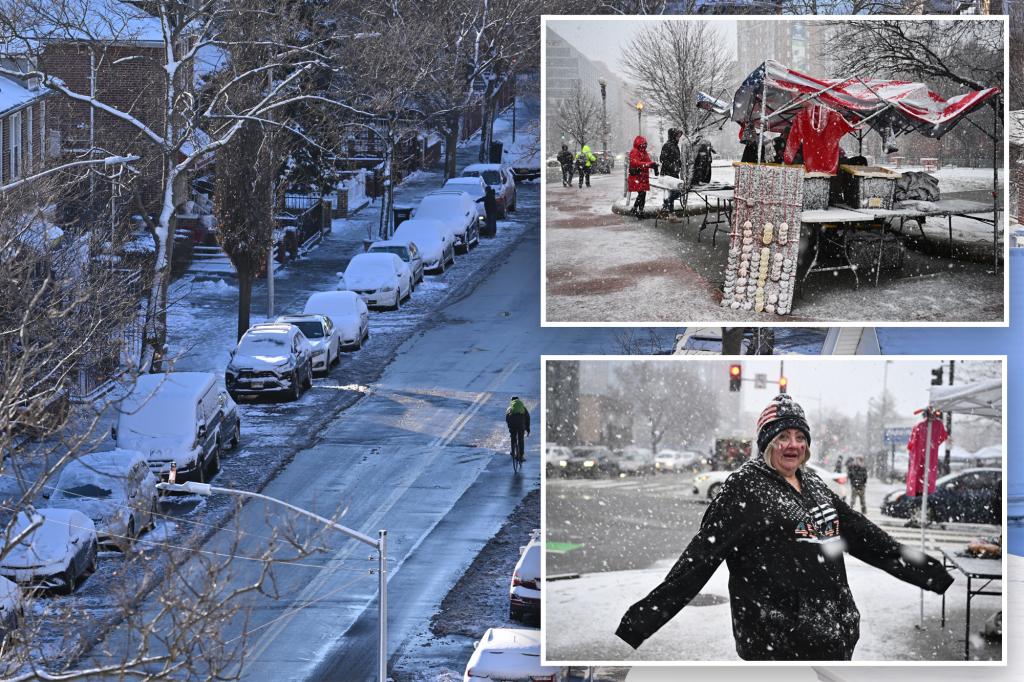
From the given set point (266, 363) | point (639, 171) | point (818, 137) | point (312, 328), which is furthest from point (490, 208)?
point (818, 137)

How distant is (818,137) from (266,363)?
23238 millimetres

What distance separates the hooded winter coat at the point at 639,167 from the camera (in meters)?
28.4

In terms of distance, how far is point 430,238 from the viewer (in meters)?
61.5

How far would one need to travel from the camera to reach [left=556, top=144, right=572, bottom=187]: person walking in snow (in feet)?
92.2

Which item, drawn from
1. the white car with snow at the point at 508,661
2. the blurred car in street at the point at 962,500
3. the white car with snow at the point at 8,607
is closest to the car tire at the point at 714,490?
the blurred car in street at the point at 962,500

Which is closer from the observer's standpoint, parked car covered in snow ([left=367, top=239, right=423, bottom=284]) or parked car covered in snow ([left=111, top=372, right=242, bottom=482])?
parked car covered in snow ([left=111, top=372, right=242, bottom=482])

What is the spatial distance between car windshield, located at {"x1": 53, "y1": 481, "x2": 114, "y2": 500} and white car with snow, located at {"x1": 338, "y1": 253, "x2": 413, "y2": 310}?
17.0 meters

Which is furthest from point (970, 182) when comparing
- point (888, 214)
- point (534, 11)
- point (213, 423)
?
point (534, 11)

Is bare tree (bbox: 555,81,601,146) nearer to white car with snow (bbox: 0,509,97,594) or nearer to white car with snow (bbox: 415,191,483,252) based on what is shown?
white car with snow (bbox: 0,509,97,594)

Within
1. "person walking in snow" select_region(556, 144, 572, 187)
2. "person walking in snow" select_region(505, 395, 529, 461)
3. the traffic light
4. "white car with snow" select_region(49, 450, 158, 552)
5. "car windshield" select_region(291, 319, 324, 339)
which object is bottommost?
"white car with snow" select_region(49, 450, 158, 552)

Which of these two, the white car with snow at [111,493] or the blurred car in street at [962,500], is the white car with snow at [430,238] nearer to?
the white car with snow at [111,493]

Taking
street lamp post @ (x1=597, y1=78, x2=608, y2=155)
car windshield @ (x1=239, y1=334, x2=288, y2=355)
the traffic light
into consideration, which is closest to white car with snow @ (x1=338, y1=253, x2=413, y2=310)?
car windshield @ (x1=239, y1=334, x2=288, y2=355)

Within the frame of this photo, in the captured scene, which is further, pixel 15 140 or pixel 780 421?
pixel 15 140

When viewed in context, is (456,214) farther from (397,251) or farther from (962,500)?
(962,500)
